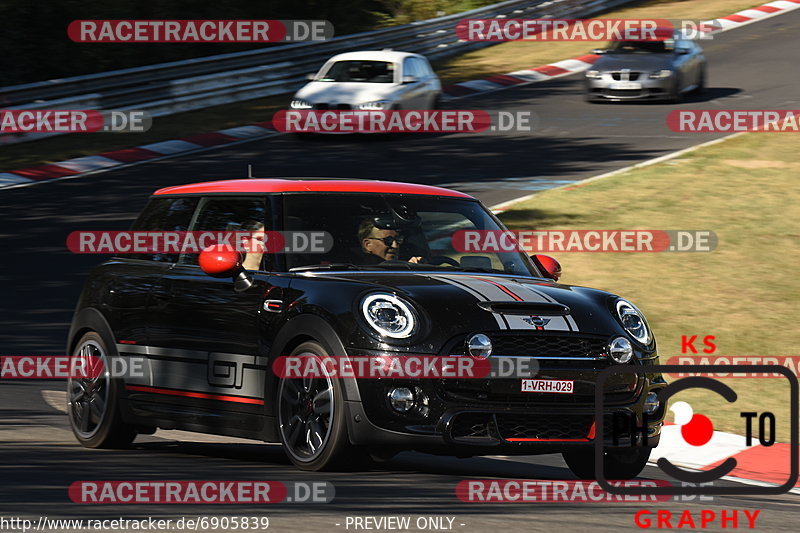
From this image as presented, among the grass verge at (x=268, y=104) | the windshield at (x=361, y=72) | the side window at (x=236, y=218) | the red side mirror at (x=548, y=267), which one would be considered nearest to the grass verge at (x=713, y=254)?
the red side mirror at (x=548, y=267)

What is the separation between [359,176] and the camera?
20.2 m

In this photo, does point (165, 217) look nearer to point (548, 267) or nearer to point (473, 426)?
point (548, 267)

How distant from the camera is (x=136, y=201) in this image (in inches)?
740

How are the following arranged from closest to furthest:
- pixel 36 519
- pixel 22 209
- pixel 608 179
A: pixel 36 519 → pixel 22 209 → pixel 608 179

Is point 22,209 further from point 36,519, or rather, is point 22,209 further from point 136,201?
point 36,519

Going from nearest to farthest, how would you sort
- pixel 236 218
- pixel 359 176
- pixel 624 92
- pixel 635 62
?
pixel 236 218 → pixel 359 176 → pixel 635 62 → pixel 624 92

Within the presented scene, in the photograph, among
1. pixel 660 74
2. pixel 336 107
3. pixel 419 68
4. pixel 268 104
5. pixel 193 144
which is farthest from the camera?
pixel 268 104

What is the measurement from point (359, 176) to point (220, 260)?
1223 cm

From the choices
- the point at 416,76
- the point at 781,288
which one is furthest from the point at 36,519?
the point at 416,76

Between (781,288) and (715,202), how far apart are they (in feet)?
13.0

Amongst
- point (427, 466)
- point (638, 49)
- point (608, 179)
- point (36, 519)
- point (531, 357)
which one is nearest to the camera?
point (36, 519)

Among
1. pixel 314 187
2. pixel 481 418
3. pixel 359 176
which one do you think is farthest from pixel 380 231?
pixel 359 176

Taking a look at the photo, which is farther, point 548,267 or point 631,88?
point 631,88

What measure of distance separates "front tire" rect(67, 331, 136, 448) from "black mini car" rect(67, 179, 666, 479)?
13 mm
